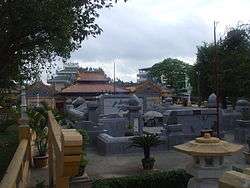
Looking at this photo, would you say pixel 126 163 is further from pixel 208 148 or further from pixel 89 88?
pixel 89 88

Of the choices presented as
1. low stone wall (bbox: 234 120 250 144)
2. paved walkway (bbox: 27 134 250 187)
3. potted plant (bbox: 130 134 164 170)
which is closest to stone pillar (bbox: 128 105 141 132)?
paved walkway (bbox: 27 134 250 187)

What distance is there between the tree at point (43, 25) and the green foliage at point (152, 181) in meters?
3.94

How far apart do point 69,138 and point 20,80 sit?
555 inches

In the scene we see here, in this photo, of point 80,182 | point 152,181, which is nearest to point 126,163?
point 152,181

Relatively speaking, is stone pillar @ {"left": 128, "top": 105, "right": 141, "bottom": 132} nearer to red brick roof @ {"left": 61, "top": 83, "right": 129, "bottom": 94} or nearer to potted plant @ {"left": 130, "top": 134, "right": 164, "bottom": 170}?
potted plant @ {"left": 130, "top": 134, "right": 164, "bottom": 170}

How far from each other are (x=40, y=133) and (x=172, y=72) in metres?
72.4

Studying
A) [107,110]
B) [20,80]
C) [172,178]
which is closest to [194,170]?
[172,178]

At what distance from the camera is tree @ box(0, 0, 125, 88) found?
9.95 m

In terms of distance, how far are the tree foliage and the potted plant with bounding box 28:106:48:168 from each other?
725 inches

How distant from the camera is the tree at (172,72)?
84750 mm

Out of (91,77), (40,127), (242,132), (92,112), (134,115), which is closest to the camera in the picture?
(40,127)

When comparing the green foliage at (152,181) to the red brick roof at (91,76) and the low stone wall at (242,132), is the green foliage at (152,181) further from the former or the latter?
the red brick roof at (91,76)

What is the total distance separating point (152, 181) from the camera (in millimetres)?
11539

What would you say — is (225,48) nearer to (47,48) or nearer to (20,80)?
(20,80)
